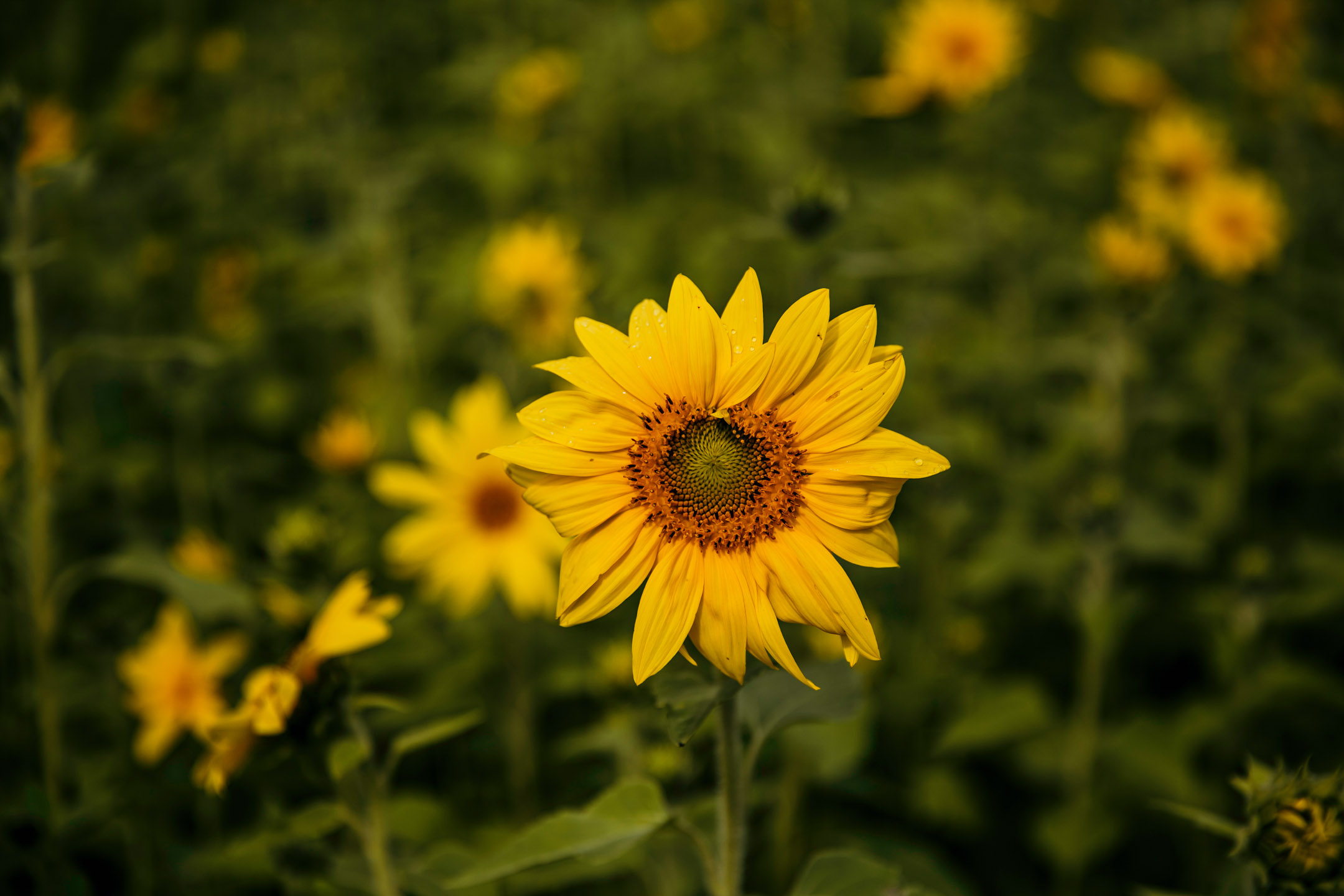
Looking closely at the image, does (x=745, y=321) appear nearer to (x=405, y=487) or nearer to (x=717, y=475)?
(x=717, y=475)

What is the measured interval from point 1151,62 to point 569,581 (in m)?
5.47

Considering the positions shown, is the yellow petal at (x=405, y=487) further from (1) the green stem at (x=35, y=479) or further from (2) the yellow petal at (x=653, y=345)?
(2) the yellow petal at (x=653, y=345)

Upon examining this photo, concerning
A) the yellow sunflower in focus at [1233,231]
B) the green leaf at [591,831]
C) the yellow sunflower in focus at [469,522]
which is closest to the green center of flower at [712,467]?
the green leaf at [591,831]

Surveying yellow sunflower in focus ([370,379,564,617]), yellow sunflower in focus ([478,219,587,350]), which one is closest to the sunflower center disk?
yellow sunflower in focus ([370,379,564,617])

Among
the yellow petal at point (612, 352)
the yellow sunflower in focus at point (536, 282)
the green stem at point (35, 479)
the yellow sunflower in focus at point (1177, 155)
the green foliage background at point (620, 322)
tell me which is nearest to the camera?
the yellow petal at point (612, 352)

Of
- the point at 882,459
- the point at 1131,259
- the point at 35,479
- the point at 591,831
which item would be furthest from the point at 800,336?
the point at 1131,259

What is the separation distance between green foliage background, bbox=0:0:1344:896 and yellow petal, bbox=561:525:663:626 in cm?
33

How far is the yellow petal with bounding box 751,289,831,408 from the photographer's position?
1195 mm

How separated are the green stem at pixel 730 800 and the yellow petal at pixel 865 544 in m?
0.27

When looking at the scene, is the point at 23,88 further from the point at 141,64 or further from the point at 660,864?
the point at 660,864

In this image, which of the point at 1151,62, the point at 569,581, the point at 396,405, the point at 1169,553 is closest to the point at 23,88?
the point at 396,405

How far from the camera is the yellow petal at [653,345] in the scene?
4.00 ft

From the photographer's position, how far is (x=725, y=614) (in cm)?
118

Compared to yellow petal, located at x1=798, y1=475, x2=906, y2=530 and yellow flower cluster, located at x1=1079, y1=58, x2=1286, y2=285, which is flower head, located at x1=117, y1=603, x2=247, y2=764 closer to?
yellow petal, located at x1=798, y1=475, x2=906, y2=530
